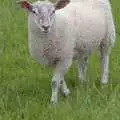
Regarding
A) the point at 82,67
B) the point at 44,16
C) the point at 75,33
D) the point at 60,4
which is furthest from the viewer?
the point at 82,67

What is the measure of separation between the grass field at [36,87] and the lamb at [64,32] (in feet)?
0.85

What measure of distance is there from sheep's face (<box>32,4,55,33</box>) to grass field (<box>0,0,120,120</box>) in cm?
94

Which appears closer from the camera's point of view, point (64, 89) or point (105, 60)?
point (64, 89)

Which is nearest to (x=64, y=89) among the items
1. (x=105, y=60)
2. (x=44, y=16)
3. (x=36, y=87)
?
(x=36, y=87)

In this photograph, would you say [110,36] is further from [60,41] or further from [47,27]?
[47,27]

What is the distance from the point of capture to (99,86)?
27.4 ft

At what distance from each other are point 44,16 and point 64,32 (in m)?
0.66

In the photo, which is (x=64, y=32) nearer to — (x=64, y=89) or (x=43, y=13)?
(x=43, y=13)

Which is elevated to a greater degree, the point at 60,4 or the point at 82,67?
the point at 60,4

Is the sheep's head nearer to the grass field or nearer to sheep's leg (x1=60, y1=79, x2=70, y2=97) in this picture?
the grass field

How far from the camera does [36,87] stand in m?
7.96

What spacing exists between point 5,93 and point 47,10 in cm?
137

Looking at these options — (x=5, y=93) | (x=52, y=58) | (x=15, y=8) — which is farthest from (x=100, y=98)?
(x=15, y=8)

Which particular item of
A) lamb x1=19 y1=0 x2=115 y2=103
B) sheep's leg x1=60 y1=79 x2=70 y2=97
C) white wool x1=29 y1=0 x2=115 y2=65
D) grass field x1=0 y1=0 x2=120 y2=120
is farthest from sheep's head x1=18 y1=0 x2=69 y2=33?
sheep's leg x1=60 y1=79 x2=70 y2=97
